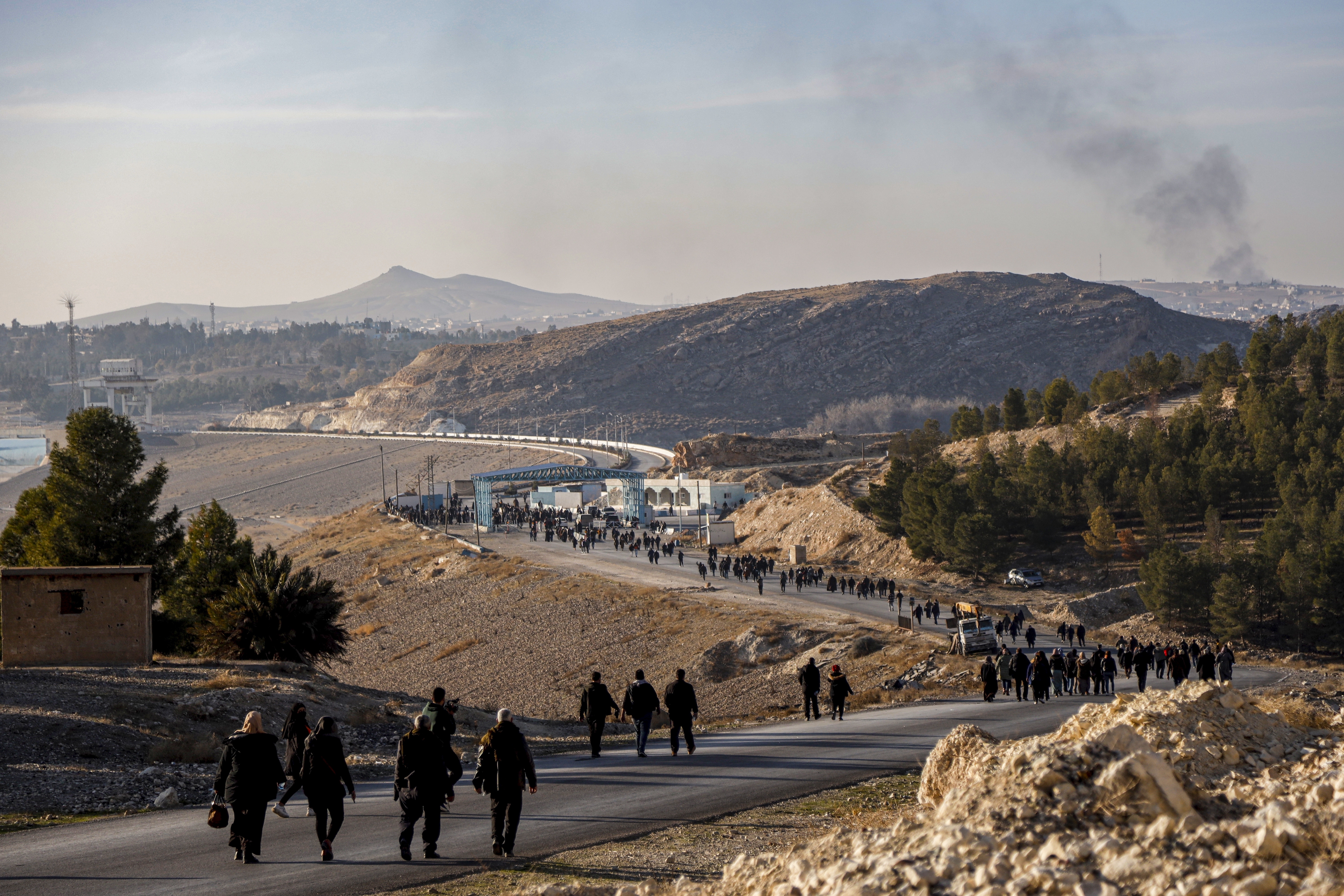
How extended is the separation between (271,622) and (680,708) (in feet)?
40.3

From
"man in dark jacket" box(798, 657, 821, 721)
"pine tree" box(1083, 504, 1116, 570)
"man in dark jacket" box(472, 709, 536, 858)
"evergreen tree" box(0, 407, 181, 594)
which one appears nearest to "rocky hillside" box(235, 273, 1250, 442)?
"pine tree" box(1083, 504, 1116, 570)

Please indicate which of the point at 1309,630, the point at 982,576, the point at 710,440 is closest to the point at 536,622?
the point at 982,576

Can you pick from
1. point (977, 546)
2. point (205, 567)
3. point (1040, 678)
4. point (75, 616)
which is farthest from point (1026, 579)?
point (75, 616)

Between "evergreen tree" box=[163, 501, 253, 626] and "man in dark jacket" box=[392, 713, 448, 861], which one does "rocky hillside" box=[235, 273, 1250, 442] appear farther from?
"man in dark jacket" box=[392, 713, 448, 861]

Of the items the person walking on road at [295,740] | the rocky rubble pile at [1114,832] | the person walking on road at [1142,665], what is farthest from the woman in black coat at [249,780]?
the person walking on road at [1142,665]

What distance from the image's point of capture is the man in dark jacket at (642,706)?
12.8m

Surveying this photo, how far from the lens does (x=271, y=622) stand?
2247cm

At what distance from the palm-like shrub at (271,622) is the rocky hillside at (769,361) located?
407ft

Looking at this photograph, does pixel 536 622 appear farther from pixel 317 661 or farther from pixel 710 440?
pixel 710 440

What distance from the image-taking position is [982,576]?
164 feet

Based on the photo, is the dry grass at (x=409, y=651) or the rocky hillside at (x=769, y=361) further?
the rocky hillside at (x=769, y=361)

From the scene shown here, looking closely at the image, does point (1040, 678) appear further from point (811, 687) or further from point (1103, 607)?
point (1103, 607)

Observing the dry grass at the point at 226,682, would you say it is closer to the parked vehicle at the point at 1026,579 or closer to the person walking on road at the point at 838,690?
the person walking on road at the point at 838,690

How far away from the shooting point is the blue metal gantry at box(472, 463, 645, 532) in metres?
64.8
